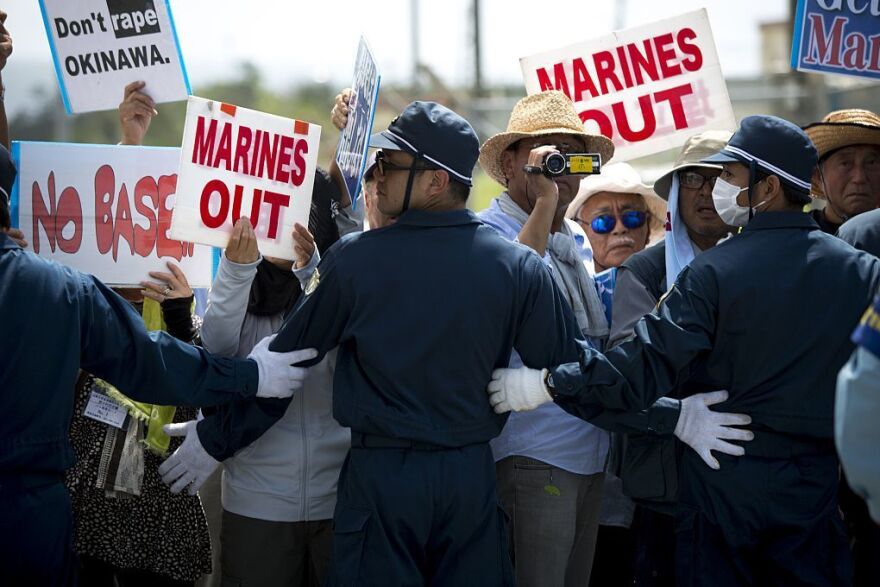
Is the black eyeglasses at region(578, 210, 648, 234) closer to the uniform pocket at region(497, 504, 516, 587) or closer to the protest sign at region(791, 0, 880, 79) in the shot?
the protest sign at region(791, 0, 880, 79)

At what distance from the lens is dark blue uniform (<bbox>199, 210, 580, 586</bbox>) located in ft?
12.0

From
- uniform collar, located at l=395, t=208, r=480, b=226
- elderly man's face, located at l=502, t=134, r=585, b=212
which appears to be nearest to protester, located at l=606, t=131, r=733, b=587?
elderly man's face, located at l=502, t=134, r=585, b=212

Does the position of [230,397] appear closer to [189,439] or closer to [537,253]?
[189,439]

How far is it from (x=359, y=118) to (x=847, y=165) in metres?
2.49

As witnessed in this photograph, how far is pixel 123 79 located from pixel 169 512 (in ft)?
6.55

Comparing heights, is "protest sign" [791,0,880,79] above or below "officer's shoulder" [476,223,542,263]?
above

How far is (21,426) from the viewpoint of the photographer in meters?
3.46

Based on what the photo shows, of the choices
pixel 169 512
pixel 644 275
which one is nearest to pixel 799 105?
pixel 644 275

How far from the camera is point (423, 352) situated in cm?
367

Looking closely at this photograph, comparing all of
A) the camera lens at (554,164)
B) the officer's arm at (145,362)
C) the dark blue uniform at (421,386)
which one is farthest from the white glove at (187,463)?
the camera lens at (554,164)

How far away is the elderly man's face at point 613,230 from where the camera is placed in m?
5.68

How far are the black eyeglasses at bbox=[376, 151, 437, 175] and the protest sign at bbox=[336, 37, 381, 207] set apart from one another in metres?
0.29

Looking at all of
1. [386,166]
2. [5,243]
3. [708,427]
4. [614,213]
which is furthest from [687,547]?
[5,243]

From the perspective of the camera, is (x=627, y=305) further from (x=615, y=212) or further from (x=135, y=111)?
(x=135, y=111)
